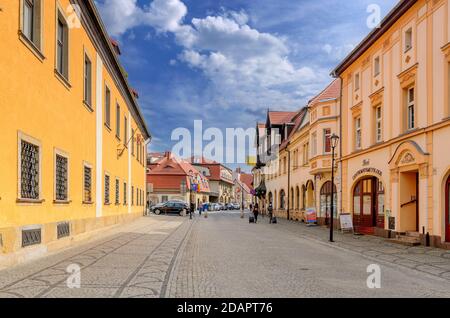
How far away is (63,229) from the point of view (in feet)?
51.5

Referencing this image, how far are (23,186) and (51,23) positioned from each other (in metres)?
4.97

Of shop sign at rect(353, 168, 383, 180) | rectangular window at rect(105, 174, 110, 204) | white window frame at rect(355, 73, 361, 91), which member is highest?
white window frame at rect(355, 73, 361, 91)

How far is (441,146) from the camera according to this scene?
17.1 m

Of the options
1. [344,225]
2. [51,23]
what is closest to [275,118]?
[344,225]

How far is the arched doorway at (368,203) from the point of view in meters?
23.5

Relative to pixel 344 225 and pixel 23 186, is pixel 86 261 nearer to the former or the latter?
pixel 23 186

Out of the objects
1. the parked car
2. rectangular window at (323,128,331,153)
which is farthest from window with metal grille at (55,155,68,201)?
the parked car

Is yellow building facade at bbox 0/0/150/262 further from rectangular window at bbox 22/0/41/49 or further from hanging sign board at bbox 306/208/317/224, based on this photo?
hanging sign board at bbox 306/208/317/224

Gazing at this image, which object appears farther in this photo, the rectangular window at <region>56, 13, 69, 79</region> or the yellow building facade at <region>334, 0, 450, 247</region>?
the yellow building facade at <region>334, 0, 450, 247</region>

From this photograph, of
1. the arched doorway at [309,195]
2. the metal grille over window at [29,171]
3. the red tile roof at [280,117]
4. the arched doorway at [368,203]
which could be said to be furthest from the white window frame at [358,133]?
the red tile roof at [280,117]

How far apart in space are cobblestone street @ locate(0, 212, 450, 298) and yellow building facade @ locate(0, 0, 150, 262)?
3.91ft

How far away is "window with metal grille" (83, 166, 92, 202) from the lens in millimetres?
19837

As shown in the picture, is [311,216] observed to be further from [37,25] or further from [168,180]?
[168,180]
